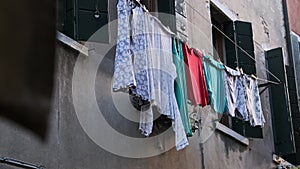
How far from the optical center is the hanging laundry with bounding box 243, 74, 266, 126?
9047 mm

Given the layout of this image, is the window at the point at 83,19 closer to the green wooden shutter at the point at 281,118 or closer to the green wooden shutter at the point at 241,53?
the green wooden shutter at the point at 241,53

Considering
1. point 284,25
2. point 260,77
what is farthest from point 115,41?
point 284,25

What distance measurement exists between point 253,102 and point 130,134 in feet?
8.96

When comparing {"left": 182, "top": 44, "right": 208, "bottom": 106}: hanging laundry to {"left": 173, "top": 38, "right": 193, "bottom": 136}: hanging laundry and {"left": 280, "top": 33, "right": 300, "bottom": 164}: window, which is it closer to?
{"left": 173, "top": 38, "right": 193, "bottom": 136}: hanging laundry

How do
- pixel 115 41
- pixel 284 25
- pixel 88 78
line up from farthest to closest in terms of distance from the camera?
pixel 284 25 → pixel 115 41 → pixel 88 78

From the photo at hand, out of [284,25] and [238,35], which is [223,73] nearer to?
[238,35]

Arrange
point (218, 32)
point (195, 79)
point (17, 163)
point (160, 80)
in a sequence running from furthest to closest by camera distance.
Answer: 1. point (218, 32)
2. point (195, 79)
3. point (160, 80)
4. point (17, 163)

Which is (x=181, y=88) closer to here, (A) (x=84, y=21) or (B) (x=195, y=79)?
(B) (x=195, y=79)

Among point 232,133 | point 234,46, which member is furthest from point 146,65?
point 234,46

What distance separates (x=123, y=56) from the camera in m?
6.39

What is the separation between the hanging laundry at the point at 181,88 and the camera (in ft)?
23.3

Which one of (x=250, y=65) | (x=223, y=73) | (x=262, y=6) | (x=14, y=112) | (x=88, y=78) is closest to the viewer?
(x=14, y=112)

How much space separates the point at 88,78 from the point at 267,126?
4.86 metres

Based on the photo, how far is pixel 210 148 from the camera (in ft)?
28.8
